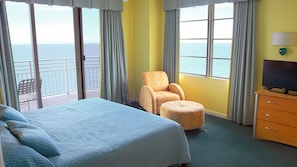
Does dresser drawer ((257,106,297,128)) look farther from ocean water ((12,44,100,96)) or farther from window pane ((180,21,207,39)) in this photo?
ocean water ((12,44,100,96))

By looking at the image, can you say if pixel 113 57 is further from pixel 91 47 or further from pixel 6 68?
pixel 6 68

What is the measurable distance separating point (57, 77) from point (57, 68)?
247 millimetres

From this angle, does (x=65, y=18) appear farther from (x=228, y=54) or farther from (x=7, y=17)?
(x=228, y=54)

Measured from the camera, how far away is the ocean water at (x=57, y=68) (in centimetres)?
531

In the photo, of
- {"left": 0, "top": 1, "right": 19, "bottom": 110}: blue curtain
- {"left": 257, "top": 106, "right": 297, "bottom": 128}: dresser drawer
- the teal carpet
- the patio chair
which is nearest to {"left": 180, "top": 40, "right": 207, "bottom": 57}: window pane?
the teal carpet

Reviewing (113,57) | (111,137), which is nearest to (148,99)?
(113,57)

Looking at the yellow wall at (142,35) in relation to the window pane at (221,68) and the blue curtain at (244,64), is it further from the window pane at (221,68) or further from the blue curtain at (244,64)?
the blue curtain at (244,64)

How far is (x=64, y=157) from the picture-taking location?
74.3 inches

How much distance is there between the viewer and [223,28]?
4484mm

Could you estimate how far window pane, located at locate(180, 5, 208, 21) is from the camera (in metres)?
4.77

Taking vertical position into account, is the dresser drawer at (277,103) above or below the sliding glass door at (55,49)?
below

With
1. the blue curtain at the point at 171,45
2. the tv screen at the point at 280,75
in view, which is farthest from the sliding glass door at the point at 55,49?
the tv screen at the point at 280,75

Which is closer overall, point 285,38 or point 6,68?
point 285,38

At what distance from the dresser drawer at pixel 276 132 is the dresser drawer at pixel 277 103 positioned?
0.83ft
